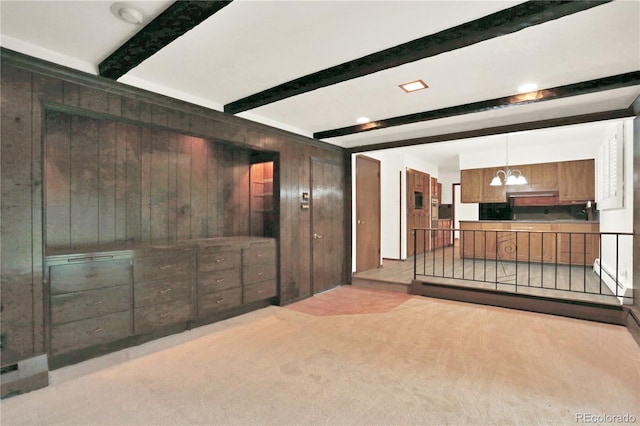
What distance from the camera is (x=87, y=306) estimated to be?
261 centimetres

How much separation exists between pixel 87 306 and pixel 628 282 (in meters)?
5.65

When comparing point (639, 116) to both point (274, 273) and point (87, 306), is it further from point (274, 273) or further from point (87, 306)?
point (87, 306)

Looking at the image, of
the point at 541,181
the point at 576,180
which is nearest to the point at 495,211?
the point at 541,181

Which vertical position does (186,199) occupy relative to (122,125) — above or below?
below

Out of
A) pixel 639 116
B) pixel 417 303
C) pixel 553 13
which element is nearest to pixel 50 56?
pixel 553 13

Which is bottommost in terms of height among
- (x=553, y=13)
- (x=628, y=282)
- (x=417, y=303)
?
(x=417, y=303)

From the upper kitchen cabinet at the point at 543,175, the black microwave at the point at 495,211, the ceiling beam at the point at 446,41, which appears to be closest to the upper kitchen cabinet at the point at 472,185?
the black microwave at the point at 495,211

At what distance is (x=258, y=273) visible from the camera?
13.2 ft

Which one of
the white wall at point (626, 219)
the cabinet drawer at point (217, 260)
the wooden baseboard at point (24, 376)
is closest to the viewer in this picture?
the wooden baseboard at point (24, 376)

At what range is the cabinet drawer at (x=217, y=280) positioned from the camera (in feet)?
11.2

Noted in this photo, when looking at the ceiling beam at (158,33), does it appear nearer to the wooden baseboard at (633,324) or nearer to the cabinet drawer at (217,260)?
the cabinet drawer at (217,260)

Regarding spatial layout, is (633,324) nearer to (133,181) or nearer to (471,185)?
(471,185)

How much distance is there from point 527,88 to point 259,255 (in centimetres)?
340

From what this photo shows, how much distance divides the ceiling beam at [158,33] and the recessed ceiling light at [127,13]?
78mm
